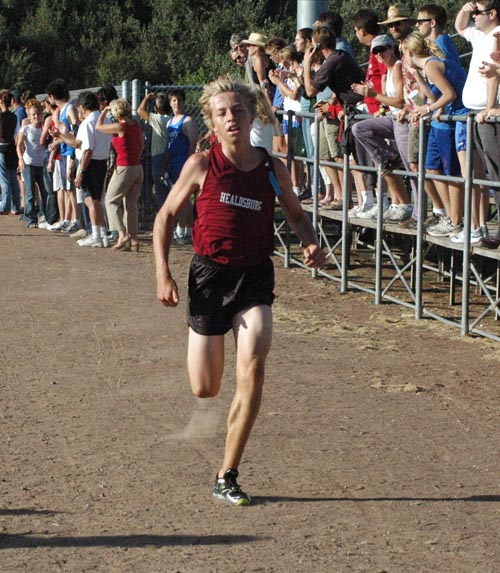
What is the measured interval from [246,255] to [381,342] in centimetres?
412

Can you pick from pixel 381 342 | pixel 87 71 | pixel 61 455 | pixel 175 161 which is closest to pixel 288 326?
pixel 381 342

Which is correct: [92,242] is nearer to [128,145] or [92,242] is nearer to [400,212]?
[128,145]

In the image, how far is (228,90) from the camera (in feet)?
19.4

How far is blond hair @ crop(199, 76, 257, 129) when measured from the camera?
5930mm

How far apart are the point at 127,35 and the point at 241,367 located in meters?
37.4

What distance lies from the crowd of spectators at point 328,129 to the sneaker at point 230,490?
1.78 m

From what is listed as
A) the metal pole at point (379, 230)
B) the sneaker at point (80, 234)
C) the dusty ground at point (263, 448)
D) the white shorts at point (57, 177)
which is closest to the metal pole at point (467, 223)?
the dusty ground at point (263, 448)

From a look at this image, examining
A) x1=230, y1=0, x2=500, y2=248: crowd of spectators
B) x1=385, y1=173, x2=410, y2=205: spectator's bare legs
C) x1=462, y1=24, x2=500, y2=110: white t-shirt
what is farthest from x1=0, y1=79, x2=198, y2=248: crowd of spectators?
x1=462, y1=24, x2=500, y2=110: white t-shirt

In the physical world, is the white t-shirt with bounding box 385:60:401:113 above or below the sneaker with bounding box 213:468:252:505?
above

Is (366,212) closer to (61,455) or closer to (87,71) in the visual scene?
(61,455)

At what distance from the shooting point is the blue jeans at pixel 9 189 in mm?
19395

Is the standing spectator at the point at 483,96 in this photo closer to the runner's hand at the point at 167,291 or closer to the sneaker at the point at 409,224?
the sneaker at the point at 409,224

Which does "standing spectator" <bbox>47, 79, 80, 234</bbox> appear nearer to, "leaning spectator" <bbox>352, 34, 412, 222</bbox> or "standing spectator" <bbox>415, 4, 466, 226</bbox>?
"leaning spectator" <bbox>352, 34, 412, 222</bbox>

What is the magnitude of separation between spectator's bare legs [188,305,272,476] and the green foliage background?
3458 centimetres
